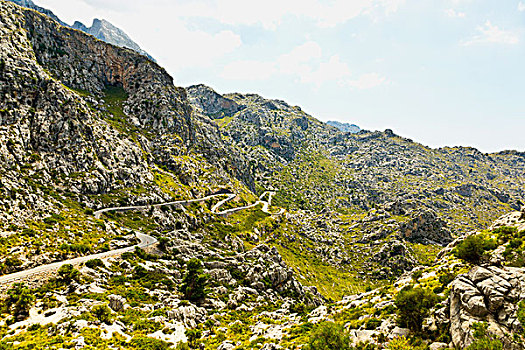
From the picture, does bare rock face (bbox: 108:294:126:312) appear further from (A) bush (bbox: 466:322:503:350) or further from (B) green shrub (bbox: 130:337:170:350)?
(A) bush (bbox: 466:322:503:350)

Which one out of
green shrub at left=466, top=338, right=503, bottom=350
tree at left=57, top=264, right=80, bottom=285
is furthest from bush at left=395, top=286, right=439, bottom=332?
tree at left=57, top=264, right=80, bottom=285

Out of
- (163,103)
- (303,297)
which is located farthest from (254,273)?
(163,103)

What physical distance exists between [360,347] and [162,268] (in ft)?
168

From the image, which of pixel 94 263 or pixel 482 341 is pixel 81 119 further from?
pixel 482 341

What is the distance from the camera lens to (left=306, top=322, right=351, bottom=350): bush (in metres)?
23.8

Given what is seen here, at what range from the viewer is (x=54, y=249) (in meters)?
52.8

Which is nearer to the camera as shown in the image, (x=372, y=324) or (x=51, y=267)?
(x=372, y=324)

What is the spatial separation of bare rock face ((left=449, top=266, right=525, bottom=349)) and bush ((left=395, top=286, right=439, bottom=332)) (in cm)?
309

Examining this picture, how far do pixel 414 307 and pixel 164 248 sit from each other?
66.0m

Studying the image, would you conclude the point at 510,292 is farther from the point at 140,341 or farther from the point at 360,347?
the point at 140,341

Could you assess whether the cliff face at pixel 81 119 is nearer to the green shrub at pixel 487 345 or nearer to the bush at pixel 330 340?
the bush at pixel 330 340

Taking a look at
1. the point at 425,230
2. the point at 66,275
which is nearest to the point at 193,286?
the point at 66,275

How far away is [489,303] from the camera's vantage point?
816 inches

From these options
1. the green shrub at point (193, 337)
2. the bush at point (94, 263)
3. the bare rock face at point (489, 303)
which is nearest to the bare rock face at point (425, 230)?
the bare rock face at point (489, 303)
